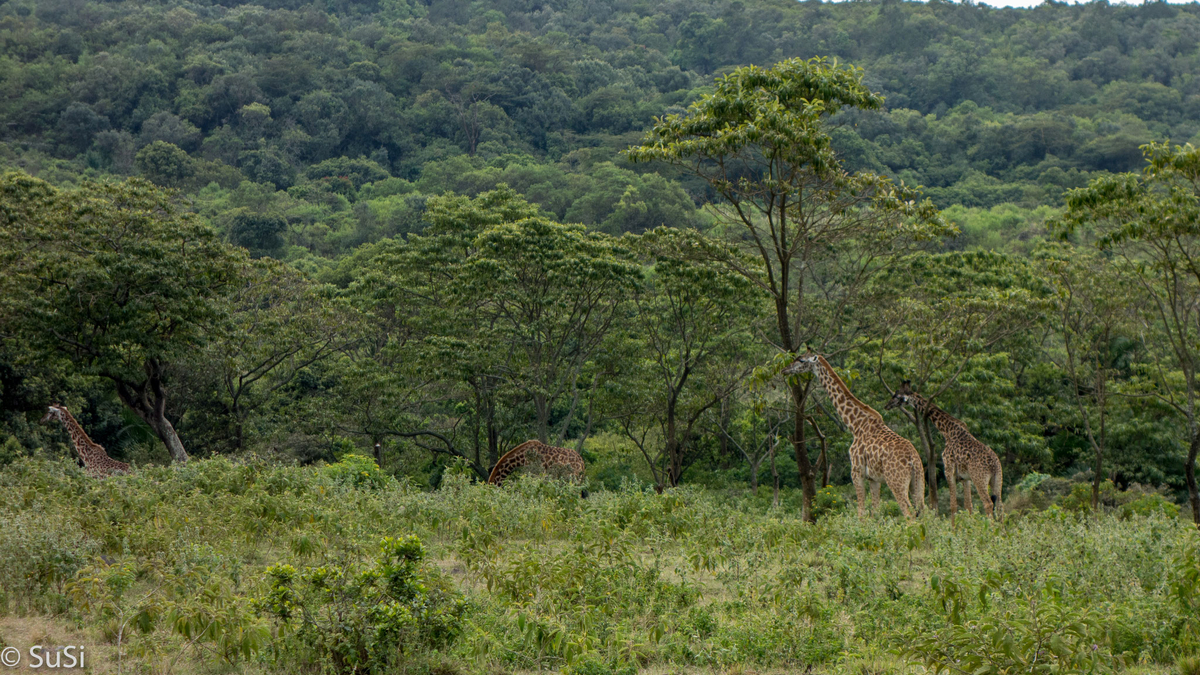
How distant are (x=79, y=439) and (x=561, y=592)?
11.4m

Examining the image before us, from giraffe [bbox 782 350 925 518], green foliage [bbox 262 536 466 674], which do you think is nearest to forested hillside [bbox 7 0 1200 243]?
giraffe [bbox 782 350 925 518]

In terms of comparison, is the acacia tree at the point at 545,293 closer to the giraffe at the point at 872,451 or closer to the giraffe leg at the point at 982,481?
the giraffe at the point at 872,451

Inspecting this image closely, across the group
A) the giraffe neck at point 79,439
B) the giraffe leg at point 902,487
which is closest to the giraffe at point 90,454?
the giraffe neck at point 79,439

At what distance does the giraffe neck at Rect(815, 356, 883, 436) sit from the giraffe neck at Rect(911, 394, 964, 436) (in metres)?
1.40

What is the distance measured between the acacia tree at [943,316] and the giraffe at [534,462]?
17.1ft

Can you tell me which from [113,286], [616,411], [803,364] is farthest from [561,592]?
[616,411]

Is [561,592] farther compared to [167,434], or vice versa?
[167,434]

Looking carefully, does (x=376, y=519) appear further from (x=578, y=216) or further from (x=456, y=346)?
(x=578, y=216)

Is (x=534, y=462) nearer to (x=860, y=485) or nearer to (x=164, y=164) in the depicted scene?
(x=860, y=485)

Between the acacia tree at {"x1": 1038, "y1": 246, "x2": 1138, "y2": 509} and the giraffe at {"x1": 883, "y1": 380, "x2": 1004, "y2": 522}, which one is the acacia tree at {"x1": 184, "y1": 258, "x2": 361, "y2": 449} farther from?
the acacia tree at {"x1": 1038, "y1": 246, "x2": 1138, "y2": 509}

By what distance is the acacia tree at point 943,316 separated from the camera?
49.4 feet

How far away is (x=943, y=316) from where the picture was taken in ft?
53.1

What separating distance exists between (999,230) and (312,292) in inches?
1398

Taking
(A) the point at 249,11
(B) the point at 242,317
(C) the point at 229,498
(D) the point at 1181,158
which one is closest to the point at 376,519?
(C) the point at 229,498
